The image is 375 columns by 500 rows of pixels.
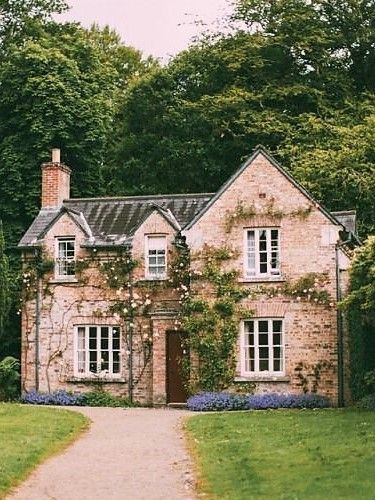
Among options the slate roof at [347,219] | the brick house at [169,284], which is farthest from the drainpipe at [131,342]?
the slate roof at [347,219]

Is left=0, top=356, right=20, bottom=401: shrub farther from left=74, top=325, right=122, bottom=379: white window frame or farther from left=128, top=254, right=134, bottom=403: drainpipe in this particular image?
left=128, top=254, right=134, bottom=403: drainpipe

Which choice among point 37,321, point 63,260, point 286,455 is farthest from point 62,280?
point 286,455

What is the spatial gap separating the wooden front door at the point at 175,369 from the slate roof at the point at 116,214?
3861mm

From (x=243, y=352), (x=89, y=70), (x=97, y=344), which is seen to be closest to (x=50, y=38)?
(x=89, y=70)

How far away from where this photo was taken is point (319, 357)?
104 feet

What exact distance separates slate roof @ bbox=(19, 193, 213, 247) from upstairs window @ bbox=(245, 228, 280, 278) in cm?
289

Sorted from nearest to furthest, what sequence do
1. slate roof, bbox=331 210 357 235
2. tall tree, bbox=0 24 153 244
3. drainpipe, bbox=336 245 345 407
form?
drainpipe, bbox=336 245 345 407 → slate roof, bbox=331 210 357 235 → tall tree, bbox=0 24 153 244

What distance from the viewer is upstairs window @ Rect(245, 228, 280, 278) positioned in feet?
107

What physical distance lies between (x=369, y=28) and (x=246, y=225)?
20.3 meters

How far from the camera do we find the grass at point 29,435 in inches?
672

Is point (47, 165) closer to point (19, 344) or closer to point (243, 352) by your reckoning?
point (19, 344)

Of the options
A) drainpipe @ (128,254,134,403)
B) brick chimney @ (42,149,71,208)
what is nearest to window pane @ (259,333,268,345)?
drainpipe @ (128,254,134,403)

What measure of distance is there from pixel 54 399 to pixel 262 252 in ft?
29.1

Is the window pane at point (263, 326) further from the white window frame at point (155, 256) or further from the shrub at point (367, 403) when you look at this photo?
the shrub at point (367, 403)
